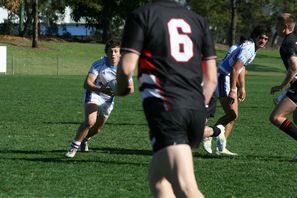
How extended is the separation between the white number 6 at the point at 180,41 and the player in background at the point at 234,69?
534cm

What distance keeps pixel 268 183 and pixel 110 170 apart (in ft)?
6.46

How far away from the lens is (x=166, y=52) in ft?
15.6

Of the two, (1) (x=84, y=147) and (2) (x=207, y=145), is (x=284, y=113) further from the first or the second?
(1) (x=84, y=147)

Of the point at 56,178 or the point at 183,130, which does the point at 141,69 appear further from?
the point at 56,178

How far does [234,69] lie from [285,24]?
945mm

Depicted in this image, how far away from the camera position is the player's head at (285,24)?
9.81 m

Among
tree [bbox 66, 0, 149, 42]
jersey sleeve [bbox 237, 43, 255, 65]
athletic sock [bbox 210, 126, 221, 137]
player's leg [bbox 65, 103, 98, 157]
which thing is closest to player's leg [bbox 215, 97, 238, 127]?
athletic sock [bbox 210, 126, 221, 137]

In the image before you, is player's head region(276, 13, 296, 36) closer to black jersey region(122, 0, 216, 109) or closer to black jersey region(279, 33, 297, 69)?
black jersey region(279, 33, 297, 69)

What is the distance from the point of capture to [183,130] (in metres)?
4.73

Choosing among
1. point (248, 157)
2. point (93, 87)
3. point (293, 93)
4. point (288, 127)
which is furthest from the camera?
point (248, 157)

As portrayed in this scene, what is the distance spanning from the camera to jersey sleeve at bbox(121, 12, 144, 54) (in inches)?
184

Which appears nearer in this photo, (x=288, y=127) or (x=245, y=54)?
(x=288, y=127)

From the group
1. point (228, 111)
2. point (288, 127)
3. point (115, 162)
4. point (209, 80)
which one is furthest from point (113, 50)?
point (209, 80)

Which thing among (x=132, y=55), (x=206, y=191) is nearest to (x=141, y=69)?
(x=132, y=55)
